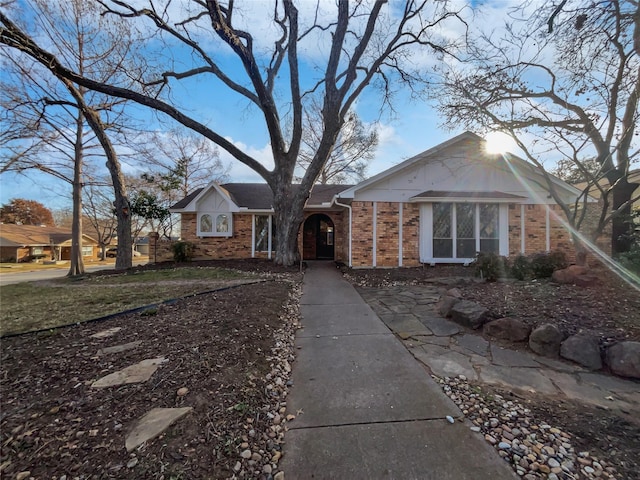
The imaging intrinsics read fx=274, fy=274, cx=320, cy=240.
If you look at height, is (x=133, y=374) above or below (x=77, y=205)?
below

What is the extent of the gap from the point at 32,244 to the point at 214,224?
102 ft

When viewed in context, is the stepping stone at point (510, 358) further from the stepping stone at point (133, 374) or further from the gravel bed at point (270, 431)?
the stepping stone at point (133, 374)

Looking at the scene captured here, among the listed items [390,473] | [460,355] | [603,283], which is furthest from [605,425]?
[603,283]

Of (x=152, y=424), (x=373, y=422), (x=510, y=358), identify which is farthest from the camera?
(x=510, y=358)

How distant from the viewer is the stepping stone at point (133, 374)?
7.82ft

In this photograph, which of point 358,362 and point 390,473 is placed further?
point 358,362

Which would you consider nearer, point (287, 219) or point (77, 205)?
point (287, 219)

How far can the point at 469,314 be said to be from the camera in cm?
423

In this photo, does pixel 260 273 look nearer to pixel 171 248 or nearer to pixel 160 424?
pixel 171 248

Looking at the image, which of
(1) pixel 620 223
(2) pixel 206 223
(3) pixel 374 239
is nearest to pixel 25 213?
(2) pixel 206 223

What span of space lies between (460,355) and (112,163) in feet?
45.1

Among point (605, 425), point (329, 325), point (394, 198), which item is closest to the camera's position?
point (605, 425)

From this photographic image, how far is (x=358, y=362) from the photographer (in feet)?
10.3

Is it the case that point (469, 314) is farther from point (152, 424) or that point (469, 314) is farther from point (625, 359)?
point (152, 424)
